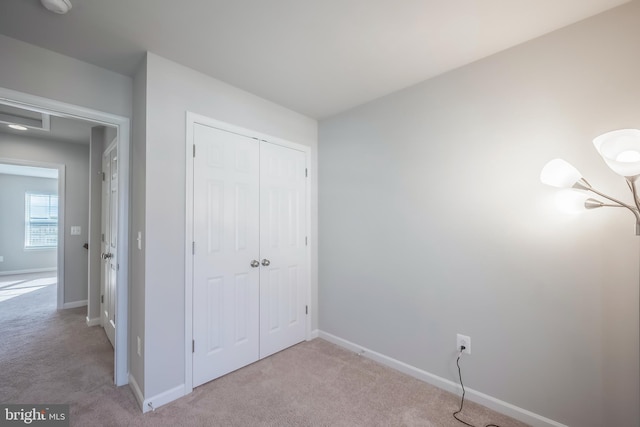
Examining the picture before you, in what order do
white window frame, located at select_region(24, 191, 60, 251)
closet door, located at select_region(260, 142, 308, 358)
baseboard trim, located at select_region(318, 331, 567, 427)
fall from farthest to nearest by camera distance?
white window frame, located at select_region(24, 191, 60, 251) → closet door, located at select_region(260, 142, 308, 358) → baseboard trim, located at select_region(318, 331, 567, 427)

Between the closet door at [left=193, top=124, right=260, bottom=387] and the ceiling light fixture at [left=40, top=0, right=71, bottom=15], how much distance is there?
2.95ft

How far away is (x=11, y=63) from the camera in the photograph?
1.73m

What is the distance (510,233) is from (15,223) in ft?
30.3

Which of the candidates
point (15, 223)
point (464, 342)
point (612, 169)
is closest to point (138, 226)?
point (464, 342)

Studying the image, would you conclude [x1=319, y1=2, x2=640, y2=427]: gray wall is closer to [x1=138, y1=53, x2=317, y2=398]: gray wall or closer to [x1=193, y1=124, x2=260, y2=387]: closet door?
[x1=193, y1=124, x2=260, y2=387]: closet door

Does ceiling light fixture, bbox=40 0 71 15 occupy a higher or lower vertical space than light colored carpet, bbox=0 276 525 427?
higher

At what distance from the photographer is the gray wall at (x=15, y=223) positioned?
5.94 m

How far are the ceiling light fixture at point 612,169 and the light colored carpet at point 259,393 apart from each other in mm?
1457

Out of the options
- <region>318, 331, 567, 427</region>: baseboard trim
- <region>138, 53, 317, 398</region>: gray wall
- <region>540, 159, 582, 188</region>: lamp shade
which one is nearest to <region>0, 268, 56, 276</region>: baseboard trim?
<region>138, 53, 317, 398</region>: gray wall

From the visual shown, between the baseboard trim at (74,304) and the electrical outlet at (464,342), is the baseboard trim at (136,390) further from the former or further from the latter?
the baseboard trim at (74,304)

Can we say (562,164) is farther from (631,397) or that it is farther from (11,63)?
(11,63)

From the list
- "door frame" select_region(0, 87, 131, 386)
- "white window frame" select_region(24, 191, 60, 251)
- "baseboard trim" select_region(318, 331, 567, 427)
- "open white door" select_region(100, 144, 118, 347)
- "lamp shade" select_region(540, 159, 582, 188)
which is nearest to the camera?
"lamp shade" select_region(540, 159, 582, 188)

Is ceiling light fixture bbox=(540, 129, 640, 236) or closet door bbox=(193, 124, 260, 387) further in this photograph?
closet door bbox=(193, 124, 260, 387)

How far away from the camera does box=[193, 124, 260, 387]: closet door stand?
2.15 m
